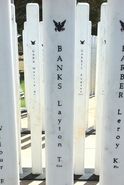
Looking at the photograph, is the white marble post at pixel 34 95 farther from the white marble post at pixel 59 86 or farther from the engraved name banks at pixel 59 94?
the engraved name banks at pixel 59 94

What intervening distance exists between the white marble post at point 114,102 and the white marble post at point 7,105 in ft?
3.04

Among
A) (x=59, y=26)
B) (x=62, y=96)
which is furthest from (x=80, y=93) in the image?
(x=59, y=26)

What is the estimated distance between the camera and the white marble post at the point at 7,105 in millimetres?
3953

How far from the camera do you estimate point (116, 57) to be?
13.0 ft

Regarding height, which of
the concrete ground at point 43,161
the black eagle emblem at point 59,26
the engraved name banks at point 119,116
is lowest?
the concrete ground at point 43,161

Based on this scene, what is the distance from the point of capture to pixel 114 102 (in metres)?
4.07

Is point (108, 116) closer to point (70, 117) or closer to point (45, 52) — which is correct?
point (70, 117)

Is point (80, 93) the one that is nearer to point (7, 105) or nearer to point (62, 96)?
point (62, 96)

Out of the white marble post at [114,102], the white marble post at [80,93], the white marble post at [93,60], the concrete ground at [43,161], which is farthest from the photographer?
the white marble post at [93,60]

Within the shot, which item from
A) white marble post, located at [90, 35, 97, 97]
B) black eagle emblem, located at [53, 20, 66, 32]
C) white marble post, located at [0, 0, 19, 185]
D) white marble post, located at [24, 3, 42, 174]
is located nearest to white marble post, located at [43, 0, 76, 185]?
black eagle emblem, located at [53, 20, 66, 32]

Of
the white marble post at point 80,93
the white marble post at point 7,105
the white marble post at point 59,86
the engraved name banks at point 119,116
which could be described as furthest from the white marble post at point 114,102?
the white marble post at point 80,93

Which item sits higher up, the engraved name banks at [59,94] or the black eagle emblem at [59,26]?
the black eagle emblem at [59,26]

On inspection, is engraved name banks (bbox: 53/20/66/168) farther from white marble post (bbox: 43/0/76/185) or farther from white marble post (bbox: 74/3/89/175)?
white marble post (bbox: 74/3/89/175)

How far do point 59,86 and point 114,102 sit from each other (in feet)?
1.85
